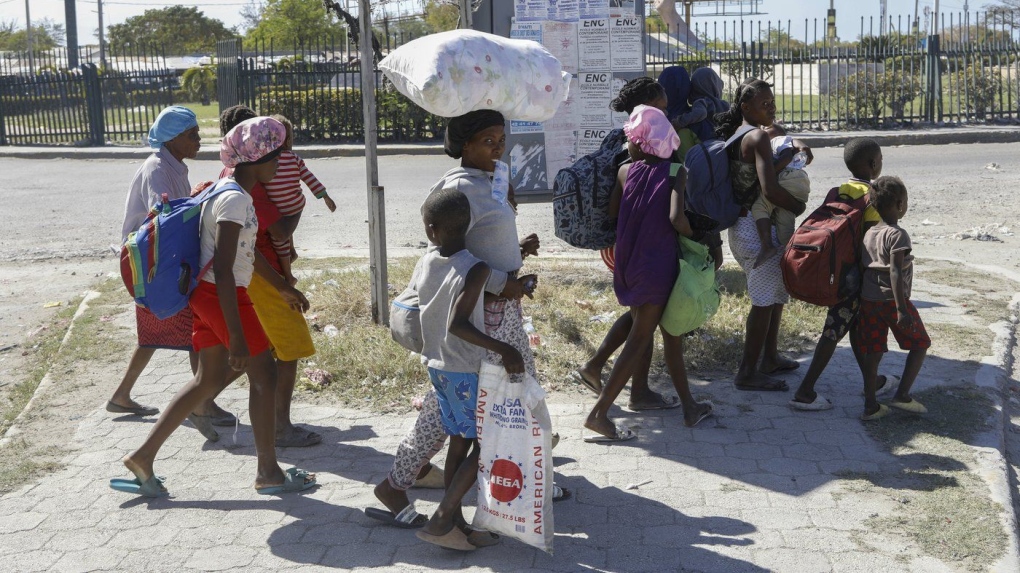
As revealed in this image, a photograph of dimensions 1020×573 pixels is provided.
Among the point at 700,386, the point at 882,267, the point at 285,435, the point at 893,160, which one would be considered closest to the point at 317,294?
the point at 285,435

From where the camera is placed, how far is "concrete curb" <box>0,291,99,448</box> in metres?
5.19

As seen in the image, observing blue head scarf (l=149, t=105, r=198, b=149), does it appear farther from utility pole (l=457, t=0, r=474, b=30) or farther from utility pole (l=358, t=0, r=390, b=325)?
utility pole (l=457, t=0, r=474, b=30)

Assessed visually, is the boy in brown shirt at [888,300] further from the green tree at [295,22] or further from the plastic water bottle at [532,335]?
the green tree at [295,22]

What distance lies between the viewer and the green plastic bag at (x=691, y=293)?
15.4 feet

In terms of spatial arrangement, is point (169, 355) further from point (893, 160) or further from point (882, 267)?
point (893, 160)

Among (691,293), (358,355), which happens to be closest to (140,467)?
(358,355)

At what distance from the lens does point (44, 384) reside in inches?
236

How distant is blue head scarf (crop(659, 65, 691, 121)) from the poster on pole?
1.84 metres

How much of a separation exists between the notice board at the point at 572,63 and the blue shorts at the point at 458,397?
12.7ft

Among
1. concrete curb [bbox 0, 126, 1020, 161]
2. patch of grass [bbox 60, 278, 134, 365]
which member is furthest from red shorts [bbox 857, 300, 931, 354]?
concrete curb [bbox 0, 126, 1020, 161]

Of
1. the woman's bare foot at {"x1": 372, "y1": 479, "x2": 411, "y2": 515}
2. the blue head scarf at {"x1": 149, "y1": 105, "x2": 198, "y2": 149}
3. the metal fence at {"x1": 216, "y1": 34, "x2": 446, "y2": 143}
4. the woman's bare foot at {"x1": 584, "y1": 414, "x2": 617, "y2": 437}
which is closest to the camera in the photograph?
the woman's bare foot at {"x1": 372, "y1": 479, "x2": 411, "y2": 515}

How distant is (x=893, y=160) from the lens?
1539 cm

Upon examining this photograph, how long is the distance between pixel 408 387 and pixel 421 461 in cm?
175

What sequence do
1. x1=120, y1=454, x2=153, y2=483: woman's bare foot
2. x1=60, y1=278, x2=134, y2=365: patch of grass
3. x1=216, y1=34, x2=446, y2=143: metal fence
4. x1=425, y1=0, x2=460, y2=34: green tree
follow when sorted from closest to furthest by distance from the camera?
x1=120, y1=454, x2=153, y2=483: woman's bare foot, x1=60, y1=278, x2=134, y2=365: patch of grass, x1=425, y1=0, x2=460, y2=34: green tree, x1=216, y1=34, x2=446, y2=143: metal fence
